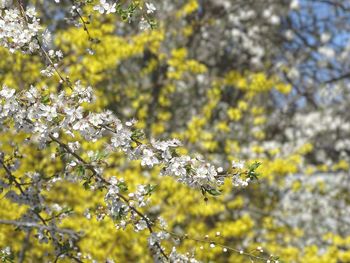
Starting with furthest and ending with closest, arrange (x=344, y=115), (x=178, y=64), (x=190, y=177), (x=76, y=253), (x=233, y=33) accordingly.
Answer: (x=344, y=115), (x=233, y=33), (x=178, y=64), (x=76, y=253), (x=190, y=177)

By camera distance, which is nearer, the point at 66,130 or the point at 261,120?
the point at 66,130

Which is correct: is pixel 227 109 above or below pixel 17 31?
above

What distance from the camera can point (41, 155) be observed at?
613 centimetres

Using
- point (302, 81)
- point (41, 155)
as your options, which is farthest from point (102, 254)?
point (302, 81)

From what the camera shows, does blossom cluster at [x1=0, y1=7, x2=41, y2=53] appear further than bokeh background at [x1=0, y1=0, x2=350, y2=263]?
No

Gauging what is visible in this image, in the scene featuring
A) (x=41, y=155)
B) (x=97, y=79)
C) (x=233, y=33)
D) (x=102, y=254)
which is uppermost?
(x=233, y=33)

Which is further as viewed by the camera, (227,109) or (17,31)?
(227,109)

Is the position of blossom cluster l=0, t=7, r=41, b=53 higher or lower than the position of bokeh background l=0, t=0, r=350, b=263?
lower

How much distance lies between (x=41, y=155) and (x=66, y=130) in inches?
129

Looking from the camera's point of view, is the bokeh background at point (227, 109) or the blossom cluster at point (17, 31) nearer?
the blossom cluster at point (17, 31)

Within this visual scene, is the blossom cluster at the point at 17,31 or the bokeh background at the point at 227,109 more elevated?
the bokeh background at the point at 227,109

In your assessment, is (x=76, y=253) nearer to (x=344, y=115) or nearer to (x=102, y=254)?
(x=102, y=254)

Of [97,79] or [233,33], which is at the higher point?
[233,33]

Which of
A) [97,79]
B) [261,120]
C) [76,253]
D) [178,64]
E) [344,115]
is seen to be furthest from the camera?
[344,115]
